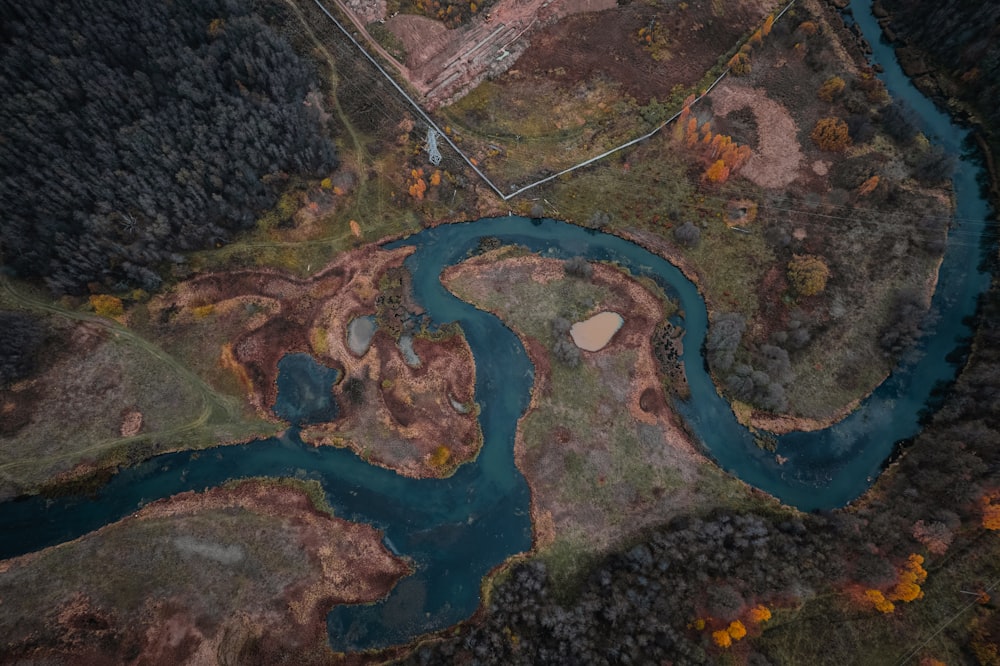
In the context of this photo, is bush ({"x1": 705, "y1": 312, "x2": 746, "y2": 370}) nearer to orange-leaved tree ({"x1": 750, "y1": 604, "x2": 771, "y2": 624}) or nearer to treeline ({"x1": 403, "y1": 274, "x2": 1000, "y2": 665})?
treeline ({"x1": 403, "y1": 274, "x2": 1000, "y2": 665})

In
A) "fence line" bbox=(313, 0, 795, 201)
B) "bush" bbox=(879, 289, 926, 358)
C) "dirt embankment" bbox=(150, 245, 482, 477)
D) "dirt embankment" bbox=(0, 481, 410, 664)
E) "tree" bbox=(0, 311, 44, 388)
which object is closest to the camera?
"dirt embankment" bbox=(0, 481, 410, 664)

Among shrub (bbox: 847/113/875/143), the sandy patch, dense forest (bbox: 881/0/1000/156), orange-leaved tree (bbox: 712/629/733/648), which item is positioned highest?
dense forest (bbox: 881/0/1000/156)

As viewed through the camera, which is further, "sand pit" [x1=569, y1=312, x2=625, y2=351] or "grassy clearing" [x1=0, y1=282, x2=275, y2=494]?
"sand pit" [x1=569, y1=312, x2=625, y2=351]

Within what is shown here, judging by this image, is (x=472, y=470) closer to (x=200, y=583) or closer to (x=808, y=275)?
(x=200, y=583)

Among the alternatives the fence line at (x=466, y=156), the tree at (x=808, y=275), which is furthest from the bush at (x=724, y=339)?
the fence line at (x=466, y=156)

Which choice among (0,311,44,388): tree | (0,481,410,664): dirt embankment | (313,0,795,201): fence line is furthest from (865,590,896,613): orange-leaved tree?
(0,311,44,388): tree

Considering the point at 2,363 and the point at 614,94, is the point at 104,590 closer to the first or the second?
the point at 2,363

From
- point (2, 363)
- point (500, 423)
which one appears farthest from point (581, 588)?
point (2, 363)
